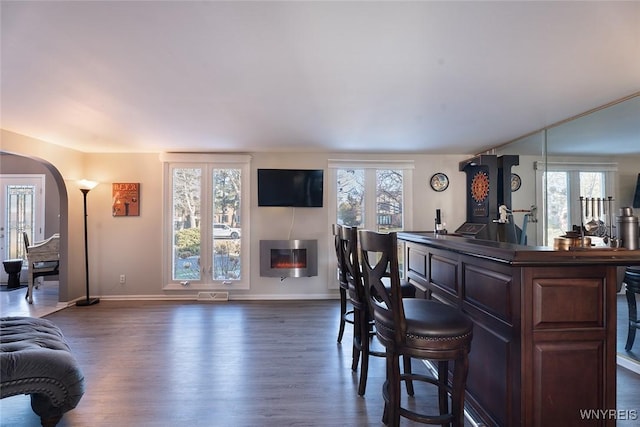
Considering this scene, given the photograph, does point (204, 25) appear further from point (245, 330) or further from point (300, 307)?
point (300, 307)

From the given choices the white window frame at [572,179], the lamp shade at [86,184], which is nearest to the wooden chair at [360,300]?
the white window frame at [572,179]

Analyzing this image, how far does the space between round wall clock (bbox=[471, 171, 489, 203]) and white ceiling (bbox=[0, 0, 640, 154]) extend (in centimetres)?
115

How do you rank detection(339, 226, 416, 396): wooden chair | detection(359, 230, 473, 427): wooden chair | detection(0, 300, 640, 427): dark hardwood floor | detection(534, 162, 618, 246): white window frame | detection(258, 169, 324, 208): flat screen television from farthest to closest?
detection(258, 169, 324, 208): flat screen television, detection(534, 162, 618, 246): white window frame, detection(339, 226, 416, 396): wooden chair, detection(0, 300, 640, 427): dark hardwood floor, detection(359, 230, 473, 427): wooden chair

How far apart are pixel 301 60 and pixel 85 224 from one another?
4.30m

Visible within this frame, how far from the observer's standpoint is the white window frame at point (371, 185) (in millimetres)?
4633

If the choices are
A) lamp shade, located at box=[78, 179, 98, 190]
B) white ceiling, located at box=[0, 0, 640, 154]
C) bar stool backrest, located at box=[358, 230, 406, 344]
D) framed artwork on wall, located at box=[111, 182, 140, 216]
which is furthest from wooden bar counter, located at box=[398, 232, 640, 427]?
lamp shade, located at box=[78, 179, 98, 190]

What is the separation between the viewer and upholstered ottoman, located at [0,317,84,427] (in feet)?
5.33

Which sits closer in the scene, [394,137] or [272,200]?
[394,137]

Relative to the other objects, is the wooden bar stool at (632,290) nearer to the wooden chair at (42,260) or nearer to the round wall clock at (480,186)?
the round wall clock at (480,186)

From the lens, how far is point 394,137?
3.70 meters

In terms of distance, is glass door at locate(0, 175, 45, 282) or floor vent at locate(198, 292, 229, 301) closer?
floor vent at locate(198, 292, 229, 301)

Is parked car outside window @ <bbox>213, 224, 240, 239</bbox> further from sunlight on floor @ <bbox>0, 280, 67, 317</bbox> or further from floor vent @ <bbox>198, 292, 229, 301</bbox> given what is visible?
sunlight on floor @ <bbox>0, 280, 67, 317</bbox>

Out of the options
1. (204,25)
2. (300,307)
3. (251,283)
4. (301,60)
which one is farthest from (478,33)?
(251,283)

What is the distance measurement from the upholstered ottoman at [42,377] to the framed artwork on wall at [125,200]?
9.46 feet
